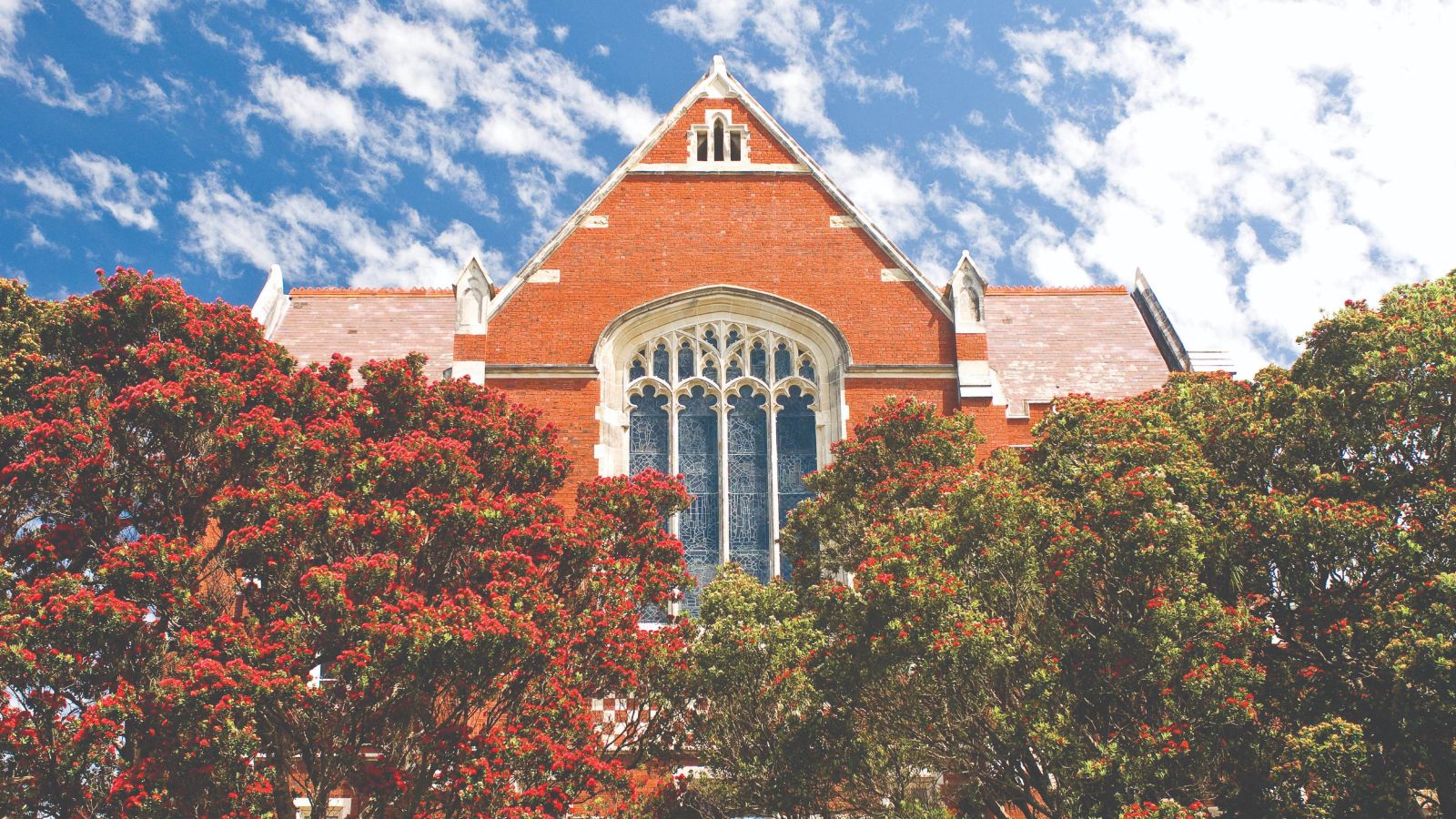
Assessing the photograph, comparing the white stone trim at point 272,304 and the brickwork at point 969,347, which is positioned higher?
the white stone trim at point 272,304

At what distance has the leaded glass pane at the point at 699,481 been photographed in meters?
22.4

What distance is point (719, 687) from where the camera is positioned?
49.8ft

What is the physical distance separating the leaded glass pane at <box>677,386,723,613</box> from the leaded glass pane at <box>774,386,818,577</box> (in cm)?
119

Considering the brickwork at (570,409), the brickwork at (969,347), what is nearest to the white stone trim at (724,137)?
the brickwork at (570,409)

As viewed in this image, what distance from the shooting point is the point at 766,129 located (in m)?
26.1

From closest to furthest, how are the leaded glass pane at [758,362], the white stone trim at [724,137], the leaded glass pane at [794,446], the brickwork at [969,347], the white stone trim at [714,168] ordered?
the leaded glass pane at [794,446], the brickwork at [969,347], the leaded glass pane at [758,362], the white stone trim at [714,168], the white stone trim at [724,137]

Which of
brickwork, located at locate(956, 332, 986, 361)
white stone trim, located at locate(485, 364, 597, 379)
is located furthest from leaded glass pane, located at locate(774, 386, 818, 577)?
white stone trim, located at locate(485, 364, 597, 379)

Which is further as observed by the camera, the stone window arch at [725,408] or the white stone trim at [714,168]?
the white stone trim at [714,168]

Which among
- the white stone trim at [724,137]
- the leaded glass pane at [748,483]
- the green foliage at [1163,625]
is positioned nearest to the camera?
the green foliage at [1163,625]

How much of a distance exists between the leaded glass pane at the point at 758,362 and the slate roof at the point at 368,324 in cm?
725

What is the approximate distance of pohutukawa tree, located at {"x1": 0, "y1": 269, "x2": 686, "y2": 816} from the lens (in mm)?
13141

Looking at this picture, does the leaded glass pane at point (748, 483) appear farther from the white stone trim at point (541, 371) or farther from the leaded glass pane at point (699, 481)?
the white stone trim at point (541, 371)

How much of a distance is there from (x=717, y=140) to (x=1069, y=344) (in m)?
9.36

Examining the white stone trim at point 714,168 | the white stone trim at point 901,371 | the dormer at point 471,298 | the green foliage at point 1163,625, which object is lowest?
the green foliage at point 1163,625
